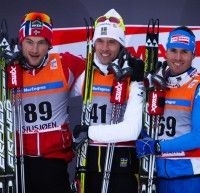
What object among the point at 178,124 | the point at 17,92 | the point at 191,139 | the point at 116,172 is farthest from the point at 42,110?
the point at 191,139

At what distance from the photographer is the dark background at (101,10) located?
5.29 meters

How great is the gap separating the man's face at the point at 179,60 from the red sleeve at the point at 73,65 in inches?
31.9

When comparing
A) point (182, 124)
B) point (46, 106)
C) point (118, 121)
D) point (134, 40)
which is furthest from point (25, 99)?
point (134, 40)

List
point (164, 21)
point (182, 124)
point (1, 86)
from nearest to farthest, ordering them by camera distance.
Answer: point (182, 124), point (1, 86), point (164, 21)

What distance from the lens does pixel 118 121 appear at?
410 cm

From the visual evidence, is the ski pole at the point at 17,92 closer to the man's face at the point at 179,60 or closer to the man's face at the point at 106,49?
the man's face at the point at 106,49

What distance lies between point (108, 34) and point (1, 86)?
3.08 ft

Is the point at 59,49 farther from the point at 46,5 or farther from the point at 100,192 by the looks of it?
the point at 100,192

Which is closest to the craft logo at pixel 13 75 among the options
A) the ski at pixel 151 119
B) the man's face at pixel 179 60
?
the ski at pixel 151 119

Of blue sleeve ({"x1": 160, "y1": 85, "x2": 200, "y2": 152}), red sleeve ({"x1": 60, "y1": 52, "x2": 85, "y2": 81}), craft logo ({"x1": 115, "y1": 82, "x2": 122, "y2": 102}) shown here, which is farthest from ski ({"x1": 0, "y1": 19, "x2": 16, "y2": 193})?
blue sleeve ({"x1": 160, "y1": 85, "x2": 200, "y2": 152})

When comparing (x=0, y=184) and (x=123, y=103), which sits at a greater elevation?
(x=123, y=103)

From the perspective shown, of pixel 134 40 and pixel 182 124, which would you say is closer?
pixel 182 124

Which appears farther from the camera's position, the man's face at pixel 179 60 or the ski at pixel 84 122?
the ski at pixel 84 122

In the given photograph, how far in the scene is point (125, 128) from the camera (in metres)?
3.93
